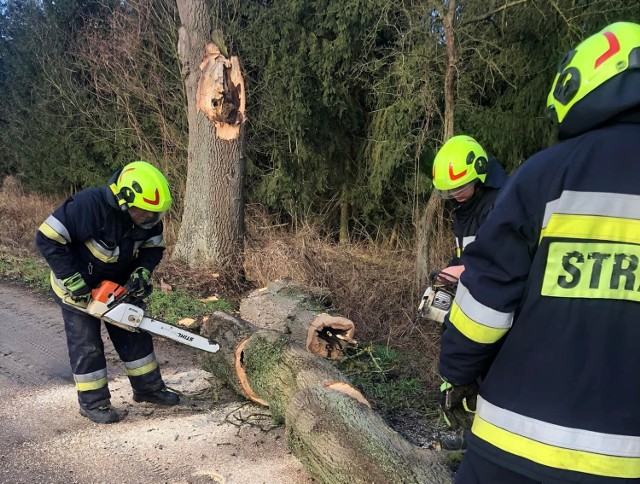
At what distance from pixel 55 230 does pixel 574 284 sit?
337 centimetres

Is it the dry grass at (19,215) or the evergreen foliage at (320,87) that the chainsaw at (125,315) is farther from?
the dry grass at (19,215)

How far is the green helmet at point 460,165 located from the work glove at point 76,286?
2.61 m

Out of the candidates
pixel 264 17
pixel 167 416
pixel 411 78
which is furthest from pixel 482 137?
pixel 167 416

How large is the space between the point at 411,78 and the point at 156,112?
6.17m

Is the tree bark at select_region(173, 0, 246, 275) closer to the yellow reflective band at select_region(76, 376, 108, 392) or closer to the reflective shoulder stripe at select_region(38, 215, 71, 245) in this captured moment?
the yellow reflective band at select_region(76, 376, 108, 392)

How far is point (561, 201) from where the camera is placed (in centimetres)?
144

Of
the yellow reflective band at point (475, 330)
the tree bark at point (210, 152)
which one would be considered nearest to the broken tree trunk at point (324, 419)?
the yellow reflective band at point (475, 330)

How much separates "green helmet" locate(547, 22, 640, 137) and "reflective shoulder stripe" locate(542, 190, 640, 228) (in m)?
0.20

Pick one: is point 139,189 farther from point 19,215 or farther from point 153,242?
point 19,215

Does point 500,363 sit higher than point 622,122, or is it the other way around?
point 622,122

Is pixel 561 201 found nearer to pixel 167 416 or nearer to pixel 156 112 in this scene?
pixel 167 416

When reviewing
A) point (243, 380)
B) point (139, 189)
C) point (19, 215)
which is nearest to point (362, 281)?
point (243, 380)

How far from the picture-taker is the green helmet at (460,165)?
3.40 metres

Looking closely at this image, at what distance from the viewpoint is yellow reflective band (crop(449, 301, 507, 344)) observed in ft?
5.15
